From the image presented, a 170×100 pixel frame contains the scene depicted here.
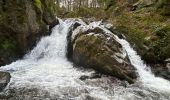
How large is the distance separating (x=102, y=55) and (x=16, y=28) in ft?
22.0

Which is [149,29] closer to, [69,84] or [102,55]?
[102,55]

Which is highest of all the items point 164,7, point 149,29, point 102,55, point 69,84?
point 164,7

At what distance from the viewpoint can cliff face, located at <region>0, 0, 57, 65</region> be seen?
1806cm

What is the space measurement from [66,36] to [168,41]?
8.71m

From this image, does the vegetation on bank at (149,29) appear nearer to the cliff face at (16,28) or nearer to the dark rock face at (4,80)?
the cliff face at (16,28)

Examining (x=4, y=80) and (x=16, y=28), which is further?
(x=16, y=28)

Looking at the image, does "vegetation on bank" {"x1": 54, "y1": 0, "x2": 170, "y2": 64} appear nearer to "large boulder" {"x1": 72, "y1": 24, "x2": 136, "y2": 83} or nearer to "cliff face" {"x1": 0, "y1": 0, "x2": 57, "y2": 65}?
"large boulder" {"x1": 72, "y1": 24, "x2": 136, "y2": 83}

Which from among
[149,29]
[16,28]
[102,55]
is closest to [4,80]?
[102,55]

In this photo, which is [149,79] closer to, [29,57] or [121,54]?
[121,54]

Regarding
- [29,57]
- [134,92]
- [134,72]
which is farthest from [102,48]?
[29,57]

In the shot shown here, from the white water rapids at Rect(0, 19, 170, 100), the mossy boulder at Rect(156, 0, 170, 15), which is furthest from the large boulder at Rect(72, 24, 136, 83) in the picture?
the mossy boulder at Rect(156, 0, 170, 15)

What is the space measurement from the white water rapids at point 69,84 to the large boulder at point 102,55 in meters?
0.52

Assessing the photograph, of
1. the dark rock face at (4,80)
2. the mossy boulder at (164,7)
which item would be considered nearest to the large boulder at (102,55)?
the dark rock face at (4,80)

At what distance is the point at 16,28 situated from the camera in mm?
18859
